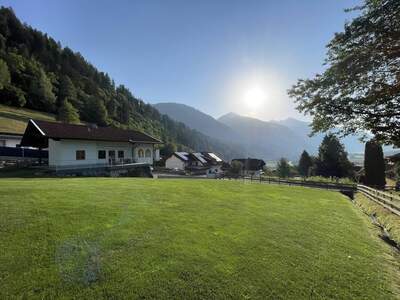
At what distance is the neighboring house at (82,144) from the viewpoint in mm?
26156

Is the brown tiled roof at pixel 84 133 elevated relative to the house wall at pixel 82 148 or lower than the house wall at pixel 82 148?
elevated

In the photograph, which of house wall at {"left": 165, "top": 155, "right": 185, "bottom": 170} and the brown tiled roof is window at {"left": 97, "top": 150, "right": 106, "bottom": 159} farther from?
house wall at {"left": 165, "top": 155, "right": 185, "bottom": 170}

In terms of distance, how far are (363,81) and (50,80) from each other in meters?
98.4

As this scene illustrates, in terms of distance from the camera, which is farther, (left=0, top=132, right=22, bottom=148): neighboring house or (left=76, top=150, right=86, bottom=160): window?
(left=0, top=132, right=22, bottom=148): neighboring house

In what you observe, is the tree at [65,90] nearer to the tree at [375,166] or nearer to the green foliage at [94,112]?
the green foliage at [94,112]

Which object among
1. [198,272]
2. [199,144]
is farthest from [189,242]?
[199,144]

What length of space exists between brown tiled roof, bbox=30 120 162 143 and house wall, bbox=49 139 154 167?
2.41 ft

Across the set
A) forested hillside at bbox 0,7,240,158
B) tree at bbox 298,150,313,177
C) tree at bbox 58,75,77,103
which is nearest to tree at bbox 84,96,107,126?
forested hillside at bbox 0,7,240,158

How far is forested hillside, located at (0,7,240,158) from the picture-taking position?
221ft

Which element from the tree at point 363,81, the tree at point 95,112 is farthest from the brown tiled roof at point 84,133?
the tree at point 95,112

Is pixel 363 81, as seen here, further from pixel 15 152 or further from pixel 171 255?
pixel 15 152

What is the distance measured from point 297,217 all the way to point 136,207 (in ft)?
23.6

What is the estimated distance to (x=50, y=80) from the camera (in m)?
85.8

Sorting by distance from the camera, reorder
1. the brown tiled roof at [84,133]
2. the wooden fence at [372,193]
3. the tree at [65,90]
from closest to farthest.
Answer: the wooden fence at [372,193] < the brown tiled roof at [84,133] < the tree at [65,90]
